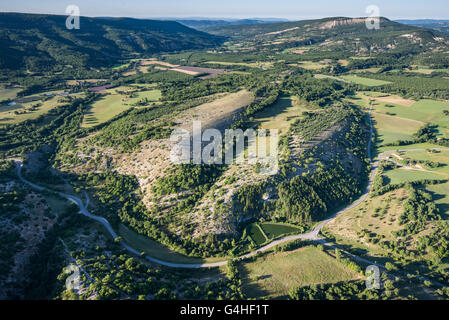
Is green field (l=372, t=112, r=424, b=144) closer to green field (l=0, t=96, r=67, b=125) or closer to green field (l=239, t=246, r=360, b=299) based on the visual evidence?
green field (l=239, t=246, r=360, b=299)

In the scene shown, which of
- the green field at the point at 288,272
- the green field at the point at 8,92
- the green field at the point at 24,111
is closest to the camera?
the green field at the point at 288,272

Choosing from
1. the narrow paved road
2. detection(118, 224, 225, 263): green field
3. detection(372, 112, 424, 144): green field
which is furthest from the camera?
detection(372, 112, 424, 144): green field

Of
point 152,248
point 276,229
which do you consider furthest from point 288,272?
point 152,248

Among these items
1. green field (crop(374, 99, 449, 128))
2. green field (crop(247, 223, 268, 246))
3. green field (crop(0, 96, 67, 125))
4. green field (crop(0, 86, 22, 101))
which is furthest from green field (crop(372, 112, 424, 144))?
green field (crop(0, 86, 22, 101))

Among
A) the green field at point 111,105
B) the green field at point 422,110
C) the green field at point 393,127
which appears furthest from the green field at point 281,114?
the green field at point 111,105

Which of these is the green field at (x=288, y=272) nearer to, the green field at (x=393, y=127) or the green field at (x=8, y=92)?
the green field at (x=393, y=127)
